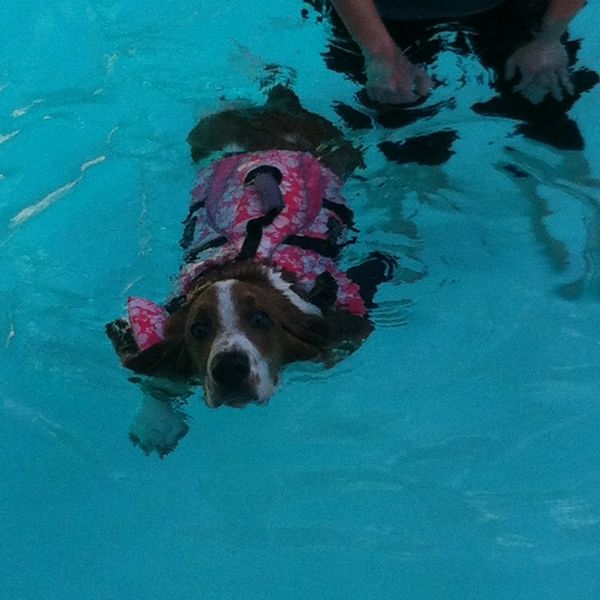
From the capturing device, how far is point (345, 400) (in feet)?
13.8

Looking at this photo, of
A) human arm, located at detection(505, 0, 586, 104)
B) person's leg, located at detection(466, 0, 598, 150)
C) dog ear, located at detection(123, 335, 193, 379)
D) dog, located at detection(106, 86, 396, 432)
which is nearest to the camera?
dog, located at detection(106, 86, 396, 432)

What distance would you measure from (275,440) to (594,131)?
2.29m

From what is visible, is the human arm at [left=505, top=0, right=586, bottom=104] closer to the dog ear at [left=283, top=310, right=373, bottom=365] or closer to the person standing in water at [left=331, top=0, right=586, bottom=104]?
the person standing in water at [left=331, top=0, right=586, bottom=104]

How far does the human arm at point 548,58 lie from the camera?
407 cm

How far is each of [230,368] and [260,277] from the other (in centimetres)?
51

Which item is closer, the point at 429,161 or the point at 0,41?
the point at 429,161

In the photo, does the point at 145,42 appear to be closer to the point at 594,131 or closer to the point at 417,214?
the point at 417,214

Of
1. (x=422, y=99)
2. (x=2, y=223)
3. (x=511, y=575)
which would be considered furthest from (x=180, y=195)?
(x=511, y=575)

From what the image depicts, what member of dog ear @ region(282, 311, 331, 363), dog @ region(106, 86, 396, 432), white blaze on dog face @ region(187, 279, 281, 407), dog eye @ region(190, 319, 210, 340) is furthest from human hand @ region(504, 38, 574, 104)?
dog eye @ region(190, 319, 210, 340)

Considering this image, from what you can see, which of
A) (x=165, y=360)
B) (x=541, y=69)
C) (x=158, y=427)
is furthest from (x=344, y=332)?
(x=541, y=69)

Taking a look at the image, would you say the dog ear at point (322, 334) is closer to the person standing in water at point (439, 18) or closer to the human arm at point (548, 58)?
the person standing in water at point (439, 18)

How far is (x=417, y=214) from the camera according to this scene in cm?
489

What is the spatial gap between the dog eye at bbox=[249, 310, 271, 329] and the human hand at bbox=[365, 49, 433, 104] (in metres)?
1.11

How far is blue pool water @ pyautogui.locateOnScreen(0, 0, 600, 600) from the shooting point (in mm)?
3742
